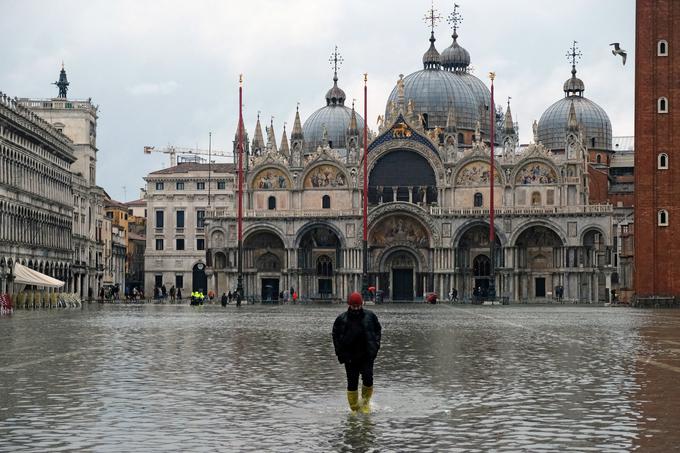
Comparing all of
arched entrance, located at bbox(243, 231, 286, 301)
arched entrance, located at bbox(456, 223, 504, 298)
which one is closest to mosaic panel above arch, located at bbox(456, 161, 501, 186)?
arched entrance, located at bbox(456, 223, 504, 298)

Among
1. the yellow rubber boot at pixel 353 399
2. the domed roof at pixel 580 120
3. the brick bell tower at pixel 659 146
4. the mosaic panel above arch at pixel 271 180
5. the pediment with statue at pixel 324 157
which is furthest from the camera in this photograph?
the domed roof at pixel 580 120

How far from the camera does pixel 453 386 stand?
19203 mm

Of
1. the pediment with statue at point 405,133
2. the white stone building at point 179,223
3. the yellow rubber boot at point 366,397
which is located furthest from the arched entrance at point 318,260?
the yellow rubber boot at point 366,397

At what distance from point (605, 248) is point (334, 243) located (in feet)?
74.0

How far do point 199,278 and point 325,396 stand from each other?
367 ft

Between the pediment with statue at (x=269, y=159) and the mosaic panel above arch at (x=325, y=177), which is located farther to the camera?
the pediment with statue at (x=269, y=159)

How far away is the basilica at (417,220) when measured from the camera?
331 feet

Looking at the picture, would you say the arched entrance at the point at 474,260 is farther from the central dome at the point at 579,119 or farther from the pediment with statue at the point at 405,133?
the central dome at the point at 579,119

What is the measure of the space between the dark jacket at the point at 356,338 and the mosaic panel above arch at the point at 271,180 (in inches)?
3674

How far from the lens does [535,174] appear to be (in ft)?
339

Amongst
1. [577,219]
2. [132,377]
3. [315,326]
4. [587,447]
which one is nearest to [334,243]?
[577,219]

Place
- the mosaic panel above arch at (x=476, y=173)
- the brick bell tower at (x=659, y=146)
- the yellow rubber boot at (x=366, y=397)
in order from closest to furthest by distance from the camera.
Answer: the yellow rubber boot at (x=366, y=397), the brick bell tower at (x=659, y=146), the mosaic panel above arch at (x=476, y=173)

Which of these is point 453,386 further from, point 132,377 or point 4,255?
point 4,255

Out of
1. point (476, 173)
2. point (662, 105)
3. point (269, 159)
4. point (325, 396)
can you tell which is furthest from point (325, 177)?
point (325, 396)
